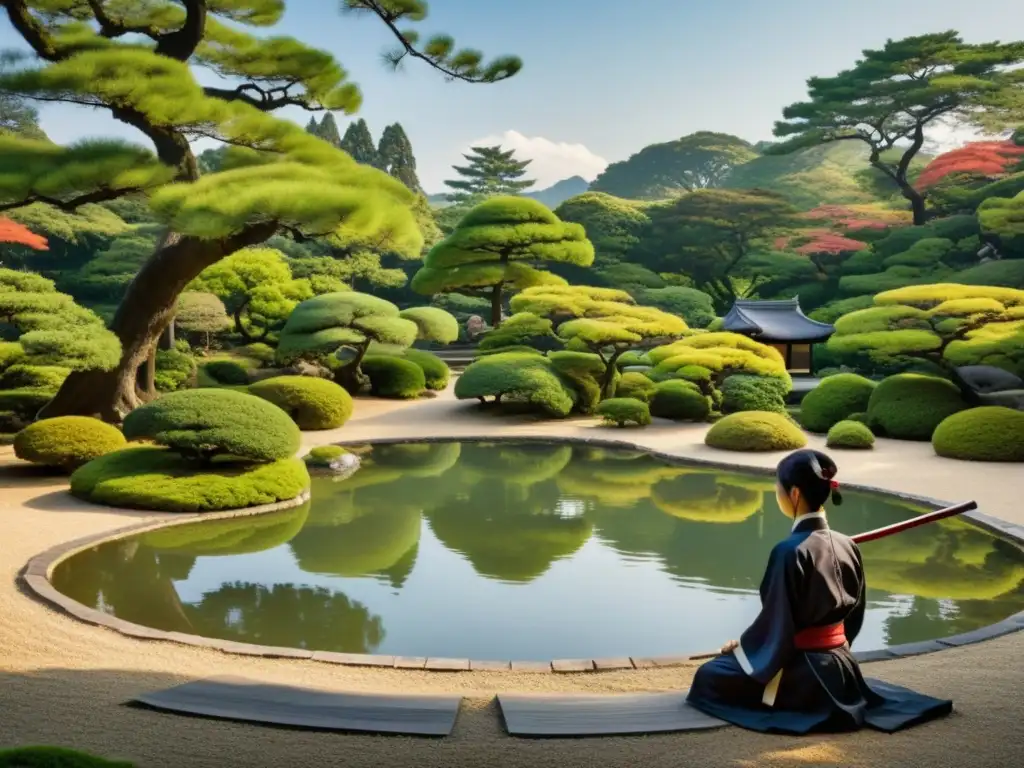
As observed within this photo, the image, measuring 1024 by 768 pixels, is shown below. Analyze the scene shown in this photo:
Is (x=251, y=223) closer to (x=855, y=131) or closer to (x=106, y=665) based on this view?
(x=106, y=665)

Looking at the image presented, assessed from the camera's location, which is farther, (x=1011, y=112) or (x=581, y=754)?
(x=1011, y=112)

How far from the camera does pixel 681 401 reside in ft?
52.4

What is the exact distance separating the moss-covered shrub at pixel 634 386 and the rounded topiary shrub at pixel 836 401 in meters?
3.08

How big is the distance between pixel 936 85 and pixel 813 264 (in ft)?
18.9

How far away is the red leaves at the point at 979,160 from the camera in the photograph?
25078mm

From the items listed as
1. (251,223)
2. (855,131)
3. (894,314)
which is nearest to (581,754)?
(251,223)

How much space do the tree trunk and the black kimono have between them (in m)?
10.1

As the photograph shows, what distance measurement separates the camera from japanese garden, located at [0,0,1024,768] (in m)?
4.11

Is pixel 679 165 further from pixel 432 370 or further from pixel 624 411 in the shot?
pixel 624 411

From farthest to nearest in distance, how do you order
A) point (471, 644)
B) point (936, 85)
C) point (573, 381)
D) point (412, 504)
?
point (936, 85), point (573, 381), point (412, 504), point (471, 644)

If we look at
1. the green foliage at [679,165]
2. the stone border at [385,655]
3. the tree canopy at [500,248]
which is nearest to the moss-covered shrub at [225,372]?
the tree canopy at [500,248]

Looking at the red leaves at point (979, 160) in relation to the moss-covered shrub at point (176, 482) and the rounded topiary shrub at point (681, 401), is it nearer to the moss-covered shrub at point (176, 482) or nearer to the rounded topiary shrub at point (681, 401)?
the rounded topiary shrub at point (681, 401)

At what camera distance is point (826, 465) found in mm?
3309

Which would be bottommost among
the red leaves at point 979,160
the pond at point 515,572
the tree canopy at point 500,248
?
the pond at point 515,572
